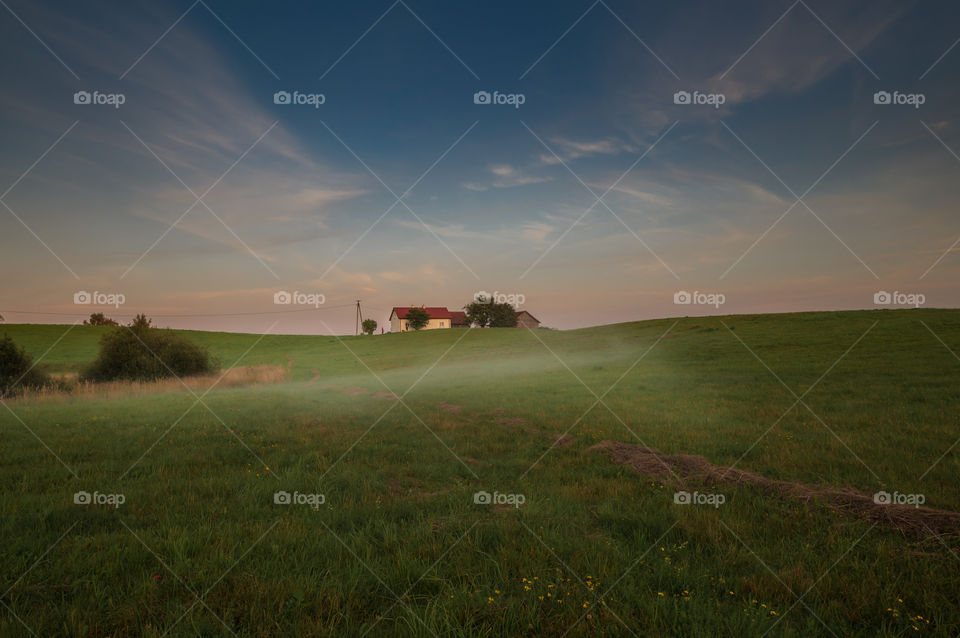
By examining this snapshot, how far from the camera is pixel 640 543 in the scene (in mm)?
5059

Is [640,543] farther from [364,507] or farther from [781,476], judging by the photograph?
[781,476]

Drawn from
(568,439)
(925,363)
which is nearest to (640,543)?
(568,439)

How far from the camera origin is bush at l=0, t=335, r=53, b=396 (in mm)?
22641

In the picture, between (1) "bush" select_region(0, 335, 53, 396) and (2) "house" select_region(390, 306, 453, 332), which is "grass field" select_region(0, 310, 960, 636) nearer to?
(1) "bush" select_region(0, 335, 53, 396)

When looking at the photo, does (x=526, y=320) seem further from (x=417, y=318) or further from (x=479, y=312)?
(x=417, y=318)

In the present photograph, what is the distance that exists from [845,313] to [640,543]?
2178 inches

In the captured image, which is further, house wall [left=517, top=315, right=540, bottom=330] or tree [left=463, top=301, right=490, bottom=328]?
house wall [left=517, top=315, right=540, bottom=330]

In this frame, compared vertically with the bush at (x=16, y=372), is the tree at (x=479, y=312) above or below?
above

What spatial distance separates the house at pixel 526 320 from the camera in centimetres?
10700
